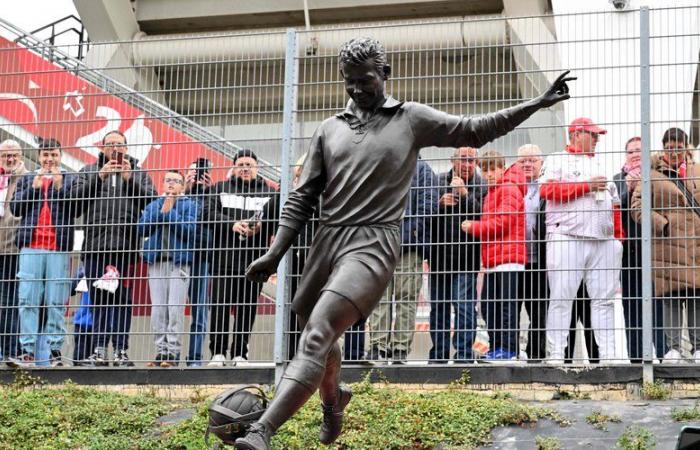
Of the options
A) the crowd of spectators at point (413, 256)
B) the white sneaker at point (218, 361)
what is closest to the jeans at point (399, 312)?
the crowd of spectators at point (413, 256)

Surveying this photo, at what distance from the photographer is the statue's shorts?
24.1 feet

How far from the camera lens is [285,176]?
12164 mm

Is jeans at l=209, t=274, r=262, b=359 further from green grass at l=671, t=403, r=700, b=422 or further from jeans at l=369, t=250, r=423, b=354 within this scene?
green grass at l=671, t=403, r=700, b=422

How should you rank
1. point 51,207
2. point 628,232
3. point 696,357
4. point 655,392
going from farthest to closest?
point 51,207 < point 628,232 < point 696,357 < point 655,392

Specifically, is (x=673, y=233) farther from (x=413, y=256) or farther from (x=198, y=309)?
(x=198, y=309)

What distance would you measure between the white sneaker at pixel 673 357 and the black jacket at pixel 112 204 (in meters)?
5.40

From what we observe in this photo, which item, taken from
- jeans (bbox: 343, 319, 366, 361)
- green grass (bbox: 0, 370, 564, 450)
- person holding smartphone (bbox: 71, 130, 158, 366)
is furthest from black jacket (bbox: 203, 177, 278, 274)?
green grass (bbox: 0, 370, 564, 450)

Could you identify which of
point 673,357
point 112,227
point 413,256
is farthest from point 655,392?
point 112,227

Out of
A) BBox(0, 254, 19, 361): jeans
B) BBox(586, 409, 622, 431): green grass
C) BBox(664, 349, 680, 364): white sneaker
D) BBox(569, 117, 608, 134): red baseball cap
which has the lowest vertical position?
BBox(586, 409, 622, 431): green grass

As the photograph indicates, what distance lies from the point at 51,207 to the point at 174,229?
150 centimetres

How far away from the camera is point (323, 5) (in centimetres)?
2509

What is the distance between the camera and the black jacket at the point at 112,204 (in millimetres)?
12312

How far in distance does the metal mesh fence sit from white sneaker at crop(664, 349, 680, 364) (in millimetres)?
27

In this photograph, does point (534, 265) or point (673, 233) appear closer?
point (673, 233)
